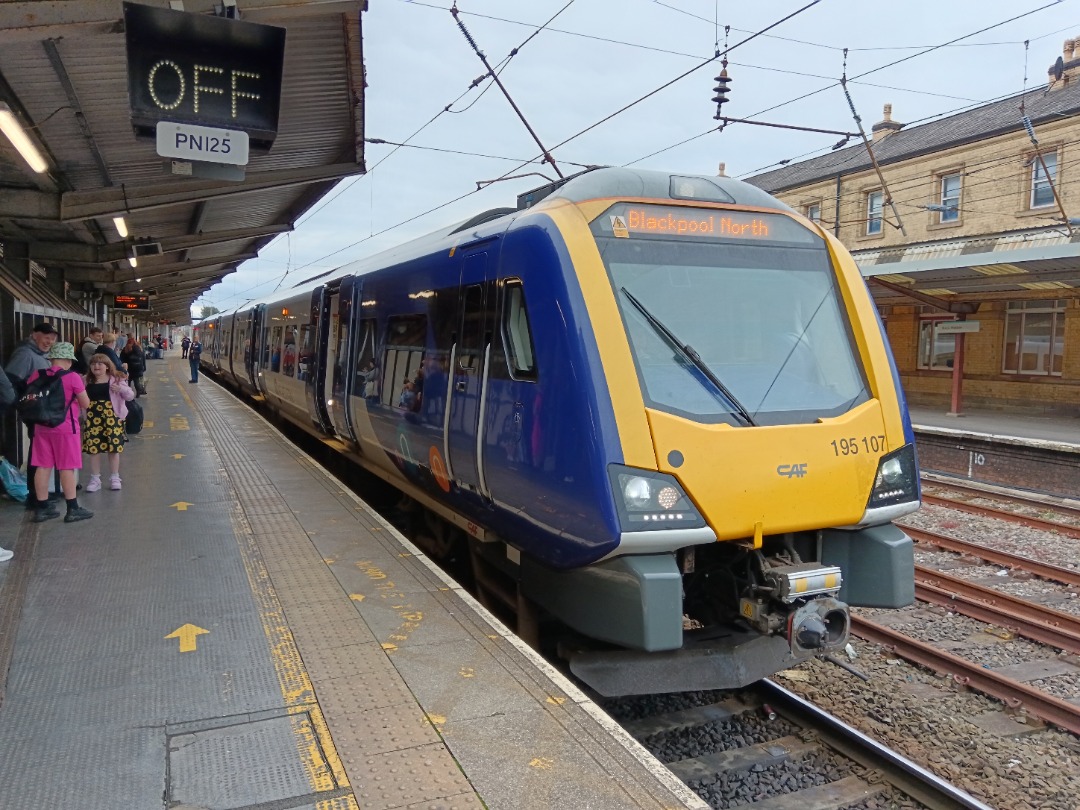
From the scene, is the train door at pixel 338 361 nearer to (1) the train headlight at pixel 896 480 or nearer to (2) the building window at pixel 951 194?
(1) the train headlight at pixel 896 480

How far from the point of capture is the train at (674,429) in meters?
3.93

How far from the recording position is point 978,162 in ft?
77.1

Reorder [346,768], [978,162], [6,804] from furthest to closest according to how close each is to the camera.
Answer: [978,162] → [346,768] → [6,804]

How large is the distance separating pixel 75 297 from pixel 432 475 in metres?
19.9

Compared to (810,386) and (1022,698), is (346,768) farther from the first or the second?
(1022,698)

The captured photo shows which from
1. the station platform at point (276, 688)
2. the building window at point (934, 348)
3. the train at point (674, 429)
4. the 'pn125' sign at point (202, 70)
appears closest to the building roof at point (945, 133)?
the building window at point (934, 348)

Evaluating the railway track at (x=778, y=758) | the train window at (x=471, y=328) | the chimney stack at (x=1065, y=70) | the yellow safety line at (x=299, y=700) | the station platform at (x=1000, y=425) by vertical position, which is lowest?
the railway track at (x=778, y=758)

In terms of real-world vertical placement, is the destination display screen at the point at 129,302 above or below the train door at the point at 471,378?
above

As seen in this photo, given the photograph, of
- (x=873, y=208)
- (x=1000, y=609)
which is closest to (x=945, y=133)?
(x=873, y=208)

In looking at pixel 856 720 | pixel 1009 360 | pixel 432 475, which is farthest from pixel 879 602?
pixel 1009 360

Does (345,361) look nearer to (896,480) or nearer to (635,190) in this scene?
(635,190)

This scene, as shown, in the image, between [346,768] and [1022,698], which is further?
[1022,698]

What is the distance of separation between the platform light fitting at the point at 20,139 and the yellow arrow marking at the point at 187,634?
14.7 ft

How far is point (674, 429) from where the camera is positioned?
3.98m
